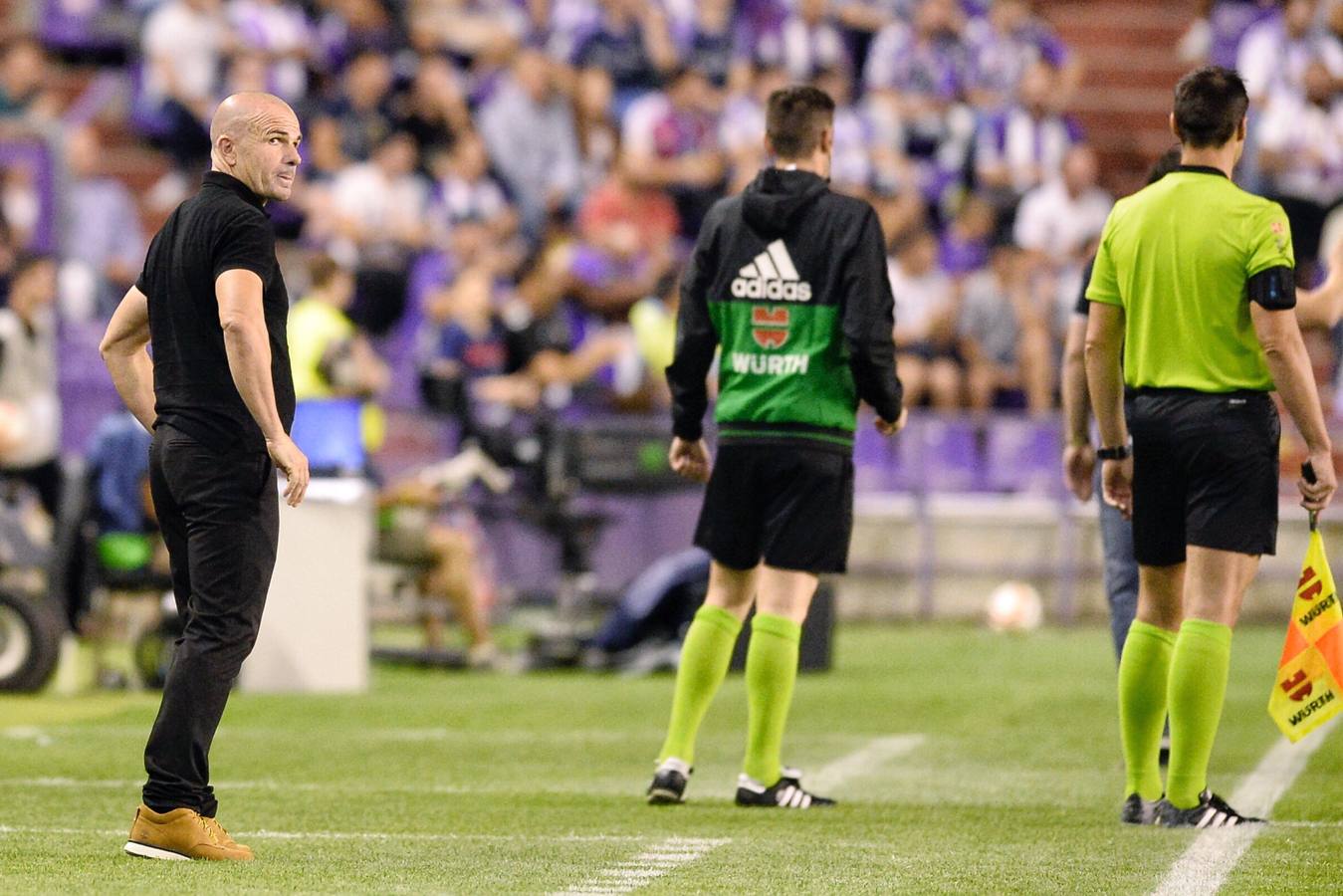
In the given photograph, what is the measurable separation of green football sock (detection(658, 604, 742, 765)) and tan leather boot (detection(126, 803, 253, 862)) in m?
1.76

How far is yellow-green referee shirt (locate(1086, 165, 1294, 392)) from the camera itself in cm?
627

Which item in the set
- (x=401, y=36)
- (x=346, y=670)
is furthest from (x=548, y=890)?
(x=401, y=36)

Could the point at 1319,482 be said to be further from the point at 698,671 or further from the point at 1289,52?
the point at 1289,52

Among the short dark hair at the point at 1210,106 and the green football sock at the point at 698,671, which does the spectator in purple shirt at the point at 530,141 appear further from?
the short dark hair at the point at 1210,106

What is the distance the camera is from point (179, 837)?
18.5ft

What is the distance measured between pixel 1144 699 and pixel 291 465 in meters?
2.61

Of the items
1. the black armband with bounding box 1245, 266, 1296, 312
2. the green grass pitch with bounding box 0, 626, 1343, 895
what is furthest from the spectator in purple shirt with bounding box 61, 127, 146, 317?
the black armband with bounding box 1245, 266, 1296, 312

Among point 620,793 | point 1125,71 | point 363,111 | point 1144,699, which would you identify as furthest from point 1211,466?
point 1125,71

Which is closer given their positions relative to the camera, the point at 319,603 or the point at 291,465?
the point at 291,465

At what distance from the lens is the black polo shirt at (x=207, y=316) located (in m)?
5.64

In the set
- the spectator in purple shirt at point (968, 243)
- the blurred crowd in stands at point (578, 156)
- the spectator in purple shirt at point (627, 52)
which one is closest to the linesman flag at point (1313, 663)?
the blurred crowd in stands at point (578, 156)

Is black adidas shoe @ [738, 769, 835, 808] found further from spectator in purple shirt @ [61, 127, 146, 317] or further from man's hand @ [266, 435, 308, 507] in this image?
spectator in purple shirt @ [61, 127, 146, 317]

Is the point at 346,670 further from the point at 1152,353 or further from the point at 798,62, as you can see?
the point at 798,62

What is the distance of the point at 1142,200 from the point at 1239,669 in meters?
6.53
